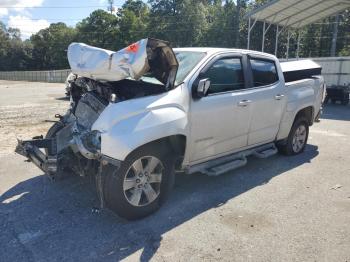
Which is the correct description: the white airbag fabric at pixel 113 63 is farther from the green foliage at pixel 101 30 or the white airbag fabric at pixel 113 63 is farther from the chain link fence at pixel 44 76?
the green foliage at pixel 101 30

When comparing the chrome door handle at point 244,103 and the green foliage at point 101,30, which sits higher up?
the green foliage at point 101,30

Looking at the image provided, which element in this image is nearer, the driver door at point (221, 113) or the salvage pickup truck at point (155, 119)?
the salvage pickup truck at point (155, 119)

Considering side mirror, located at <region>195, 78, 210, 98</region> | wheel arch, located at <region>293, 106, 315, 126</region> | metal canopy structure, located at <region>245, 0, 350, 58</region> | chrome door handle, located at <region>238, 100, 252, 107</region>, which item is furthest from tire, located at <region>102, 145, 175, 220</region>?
metal canopy structure, located at <region>245, 0, 350, 58</region>

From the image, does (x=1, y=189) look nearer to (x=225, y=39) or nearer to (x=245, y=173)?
(x=245, y=173)

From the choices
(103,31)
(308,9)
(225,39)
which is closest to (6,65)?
(103,31)

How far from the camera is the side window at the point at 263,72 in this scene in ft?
18.0

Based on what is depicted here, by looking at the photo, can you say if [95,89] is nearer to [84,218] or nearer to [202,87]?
[202,87]

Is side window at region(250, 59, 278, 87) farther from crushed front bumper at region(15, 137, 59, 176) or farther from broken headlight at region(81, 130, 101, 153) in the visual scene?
crushed front bumper at region(15, 137, 59, 176)

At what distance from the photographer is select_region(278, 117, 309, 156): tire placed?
655 cm

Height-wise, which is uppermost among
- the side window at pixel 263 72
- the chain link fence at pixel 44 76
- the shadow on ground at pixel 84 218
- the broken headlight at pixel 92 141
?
the side window at pixel 263 72

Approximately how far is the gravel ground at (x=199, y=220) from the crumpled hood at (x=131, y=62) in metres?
1.68

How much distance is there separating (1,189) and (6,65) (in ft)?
255

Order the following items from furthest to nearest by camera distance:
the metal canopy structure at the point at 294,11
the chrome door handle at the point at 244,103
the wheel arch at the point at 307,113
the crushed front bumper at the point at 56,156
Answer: the metal canopy structure at the point at 294,11 < the wheel arch at the point at 307,113 < the chrome door handle at the point at 244,103 < the crushed front bumper at the point at 56,156

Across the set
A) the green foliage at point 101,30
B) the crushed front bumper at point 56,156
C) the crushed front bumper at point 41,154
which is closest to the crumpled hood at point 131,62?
the crushed front bumper at point 56,156
